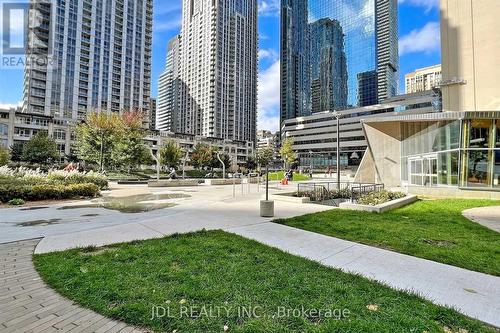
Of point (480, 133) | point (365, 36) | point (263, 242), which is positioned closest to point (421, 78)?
point (365, 36)

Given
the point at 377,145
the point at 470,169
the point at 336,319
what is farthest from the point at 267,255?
the point at 377,145

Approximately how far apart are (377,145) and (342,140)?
82417 mm

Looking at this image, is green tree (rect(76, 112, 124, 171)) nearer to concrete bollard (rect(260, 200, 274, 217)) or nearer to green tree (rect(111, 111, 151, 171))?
green tree (rect(111, 111, 151, 171))

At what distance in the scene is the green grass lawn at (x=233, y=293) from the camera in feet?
9.98

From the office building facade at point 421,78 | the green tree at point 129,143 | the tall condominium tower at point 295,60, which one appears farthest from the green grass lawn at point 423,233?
the tall condominium tower at point 295,60

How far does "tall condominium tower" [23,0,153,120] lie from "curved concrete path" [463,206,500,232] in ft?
308

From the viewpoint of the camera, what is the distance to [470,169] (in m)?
18.2

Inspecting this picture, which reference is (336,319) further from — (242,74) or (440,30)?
(242,74)

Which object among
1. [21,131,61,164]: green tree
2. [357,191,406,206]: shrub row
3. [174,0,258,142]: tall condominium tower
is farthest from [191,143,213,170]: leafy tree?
[174,0,258,142]: tall condominium tower

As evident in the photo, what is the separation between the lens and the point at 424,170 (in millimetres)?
21781

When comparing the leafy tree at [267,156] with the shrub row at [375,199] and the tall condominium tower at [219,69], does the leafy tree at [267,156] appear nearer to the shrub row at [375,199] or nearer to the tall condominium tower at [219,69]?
the shrub row at [375,199]

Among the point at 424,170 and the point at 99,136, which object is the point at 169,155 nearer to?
the point at 99,136

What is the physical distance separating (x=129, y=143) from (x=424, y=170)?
34.8 meters

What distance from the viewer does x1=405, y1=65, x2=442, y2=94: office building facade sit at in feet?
411
